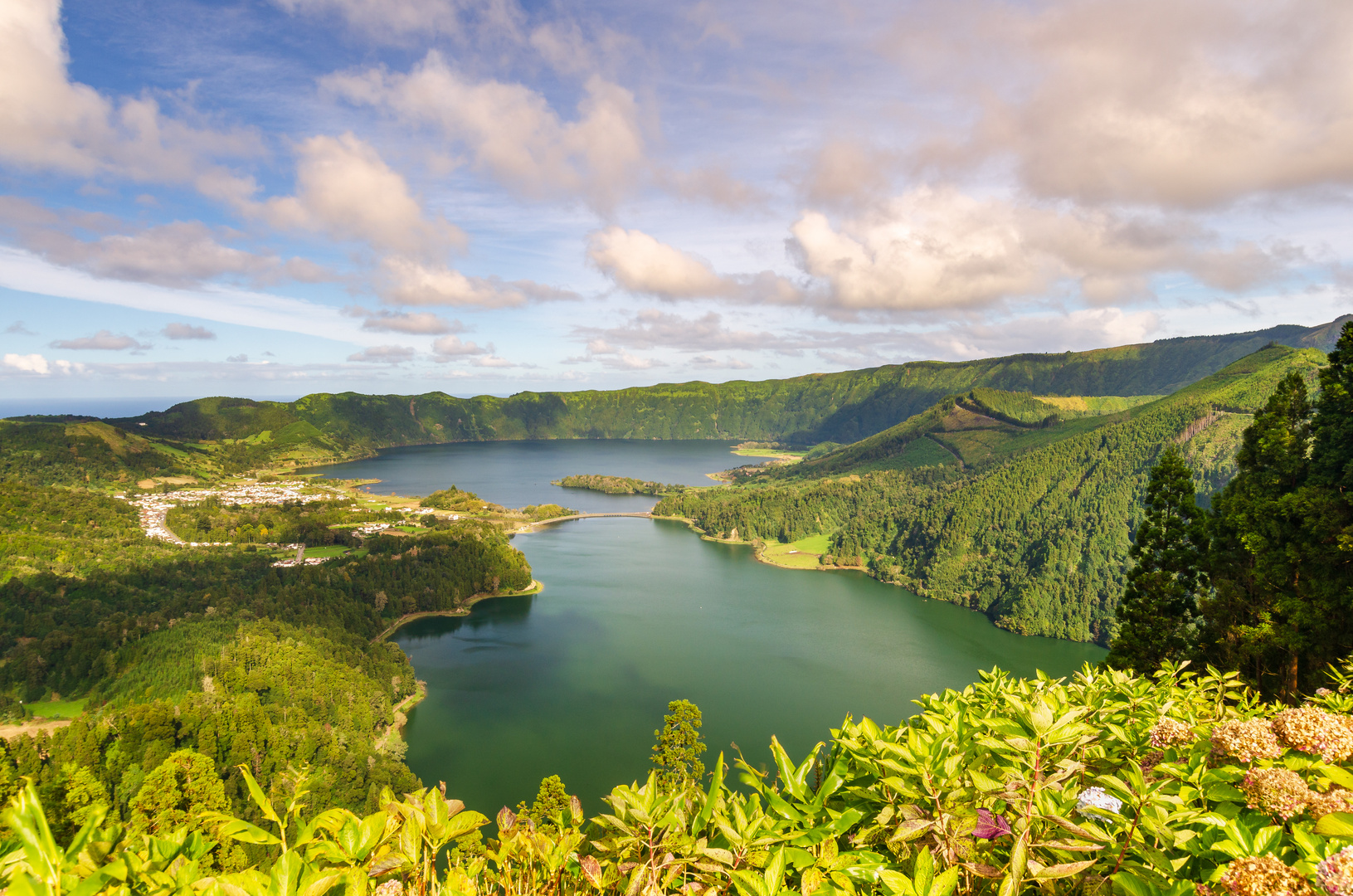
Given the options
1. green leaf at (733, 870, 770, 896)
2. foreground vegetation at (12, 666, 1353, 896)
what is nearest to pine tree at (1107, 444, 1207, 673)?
foreground vegetation at (12, 666, 1353, 896)

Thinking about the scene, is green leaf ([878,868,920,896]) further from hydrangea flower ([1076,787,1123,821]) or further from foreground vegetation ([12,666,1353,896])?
hydrangea flower ([1076,787,1123,821])

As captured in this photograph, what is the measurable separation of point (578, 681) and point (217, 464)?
18536 centimetres

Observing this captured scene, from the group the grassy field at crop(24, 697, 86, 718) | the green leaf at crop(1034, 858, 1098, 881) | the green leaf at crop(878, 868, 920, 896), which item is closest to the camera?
the green leaf at crop(1034, 858, 1098, 881)

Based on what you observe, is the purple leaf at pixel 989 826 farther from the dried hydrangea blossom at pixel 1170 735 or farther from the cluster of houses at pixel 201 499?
the cluster of houses at pixel 201 499

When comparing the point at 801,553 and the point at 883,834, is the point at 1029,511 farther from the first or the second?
the point at 883,834

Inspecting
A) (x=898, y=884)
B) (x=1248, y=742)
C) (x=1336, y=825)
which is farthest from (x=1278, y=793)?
(x=898, y=884)

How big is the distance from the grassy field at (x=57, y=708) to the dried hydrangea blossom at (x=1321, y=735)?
75.0m

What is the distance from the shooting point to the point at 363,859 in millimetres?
2172

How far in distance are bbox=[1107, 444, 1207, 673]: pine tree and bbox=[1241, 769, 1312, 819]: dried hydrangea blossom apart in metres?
24.1

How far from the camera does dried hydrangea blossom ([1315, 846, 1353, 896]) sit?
150 cm

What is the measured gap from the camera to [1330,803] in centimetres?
212

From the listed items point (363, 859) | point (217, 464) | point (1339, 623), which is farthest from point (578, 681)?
point (217, 464)

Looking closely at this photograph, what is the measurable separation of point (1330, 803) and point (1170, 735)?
→ 3.67 feet

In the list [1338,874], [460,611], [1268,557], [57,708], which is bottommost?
[460,611]
